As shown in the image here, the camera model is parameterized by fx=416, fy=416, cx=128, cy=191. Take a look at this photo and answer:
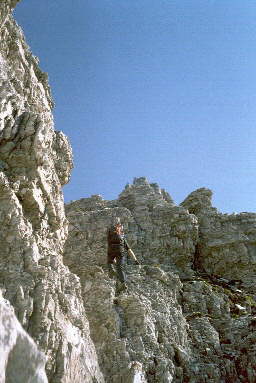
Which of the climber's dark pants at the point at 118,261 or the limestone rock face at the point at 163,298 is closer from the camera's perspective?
the limestone rock face at the point at 163,298

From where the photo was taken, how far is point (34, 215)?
1095 inches

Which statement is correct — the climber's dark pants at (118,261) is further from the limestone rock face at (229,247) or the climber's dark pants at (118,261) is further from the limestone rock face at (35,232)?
A: the limestone rock face at (229,247)

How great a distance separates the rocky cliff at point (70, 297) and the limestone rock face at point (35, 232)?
7cm

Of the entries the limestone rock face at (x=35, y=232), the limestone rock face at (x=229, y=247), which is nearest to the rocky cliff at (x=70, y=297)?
the limestone rock face at (x=35, y=232)

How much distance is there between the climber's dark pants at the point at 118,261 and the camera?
4097 cm

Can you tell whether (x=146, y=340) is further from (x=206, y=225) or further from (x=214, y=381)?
(x=206, y=225)

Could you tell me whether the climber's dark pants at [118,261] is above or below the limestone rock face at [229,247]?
below

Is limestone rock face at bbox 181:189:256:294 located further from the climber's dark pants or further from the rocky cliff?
the climber's dark pants

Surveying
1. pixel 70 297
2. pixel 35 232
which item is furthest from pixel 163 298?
pixel 35 232

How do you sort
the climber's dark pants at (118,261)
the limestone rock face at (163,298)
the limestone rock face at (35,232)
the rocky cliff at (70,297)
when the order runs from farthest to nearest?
1. the climber's dark pants at (118,261)
2. the limestone rock face at (163,298)
3. the limestone rock face at (35,232)
4. the rocky cliff at (70,297)

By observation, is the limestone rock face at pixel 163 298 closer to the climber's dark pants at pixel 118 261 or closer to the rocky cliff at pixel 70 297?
the rocky cliff at pixel 70 297

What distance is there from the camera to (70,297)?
25.7 meters

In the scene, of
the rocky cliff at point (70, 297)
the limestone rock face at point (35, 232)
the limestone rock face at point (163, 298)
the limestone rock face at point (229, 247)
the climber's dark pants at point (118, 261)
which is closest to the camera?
the rocky cliff at point (70, 297)

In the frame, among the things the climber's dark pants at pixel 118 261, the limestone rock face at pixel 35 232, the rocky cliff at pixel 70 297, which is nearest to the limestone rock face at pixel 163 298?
the rocky cliff at pixel 70 297
